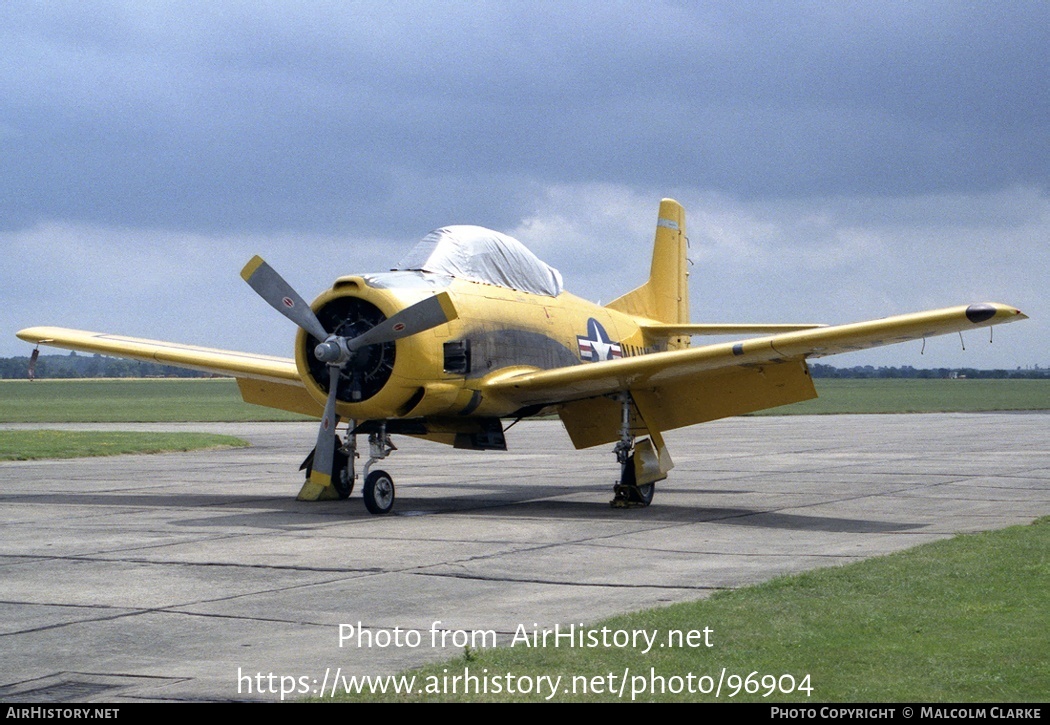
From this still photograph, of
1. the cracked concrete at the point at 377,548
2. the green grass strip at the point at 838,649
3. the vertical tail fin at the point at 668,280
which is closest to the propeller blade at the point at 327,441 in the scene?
the cracked concrete at the point at 377,548

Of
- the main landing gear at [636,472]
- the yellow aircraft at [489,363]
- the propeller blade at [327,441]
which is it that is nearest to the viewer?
the yellow aircraft at [489,363]

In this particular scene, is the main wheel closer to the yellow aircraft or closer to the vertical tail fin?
the yellow aircraft

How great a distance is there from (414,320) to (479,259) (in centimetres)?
251

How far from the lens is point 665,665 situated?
6.59 meters

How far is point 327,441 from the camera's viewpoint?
15469 mm

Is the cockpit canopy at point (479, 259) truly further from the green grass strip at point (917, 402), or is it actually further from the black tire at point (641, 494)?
the green grass strip at point (917, 402)

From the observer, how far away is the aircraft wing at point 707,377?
566 inches

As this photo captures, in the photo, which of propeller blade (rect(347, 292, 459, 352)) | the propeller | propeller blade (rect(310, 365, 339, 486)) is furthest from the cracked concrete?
propeller blade (rect(347, 292, 459, 352))

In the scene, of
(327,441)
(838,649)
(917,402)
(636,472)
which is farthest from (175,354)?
(917,402)

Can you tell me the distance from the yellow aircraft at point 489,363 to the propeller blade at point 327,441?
1.0 inches

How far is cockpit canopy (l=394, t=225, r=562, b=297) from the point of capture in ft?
53.7

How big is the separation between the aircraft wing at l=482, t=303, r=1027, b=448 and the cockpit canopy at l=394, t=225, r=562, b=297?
4.75ft

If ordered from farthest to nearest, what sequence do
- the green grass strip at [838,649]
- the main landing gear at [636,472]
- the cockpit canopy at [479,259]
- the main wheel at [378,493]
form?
the cockpit canopy at [479,259] → the main landing gear at [636,472] → the main wheel at [378,493] → the green grass strip at [838,649]
